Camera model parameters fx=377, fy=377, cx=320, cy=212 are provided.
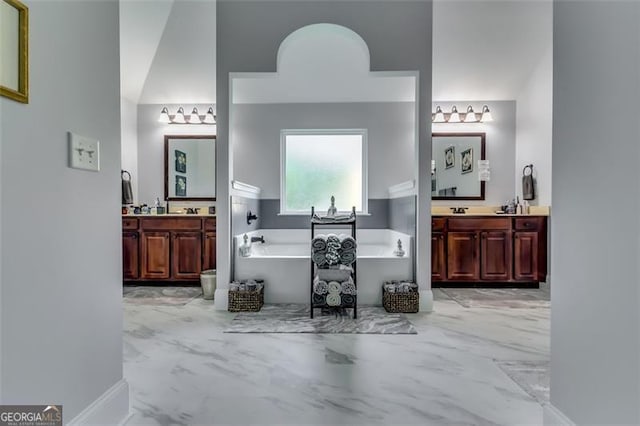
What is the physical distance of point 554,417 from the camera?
1.37 metres

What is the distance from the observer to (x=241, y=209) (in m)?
3.89

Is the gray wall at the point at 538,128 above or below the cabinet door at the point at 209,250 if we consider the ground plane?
above

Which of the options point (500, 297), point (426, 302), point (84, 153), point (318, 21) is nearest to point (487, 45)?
point (318, 21)

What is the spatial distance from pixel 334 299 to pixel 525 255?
8.11 feet

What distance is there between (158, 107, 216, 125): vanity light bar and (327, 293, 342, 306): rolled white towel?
2.95 m

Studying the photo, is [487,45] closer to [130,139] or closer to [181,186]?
[181,186]

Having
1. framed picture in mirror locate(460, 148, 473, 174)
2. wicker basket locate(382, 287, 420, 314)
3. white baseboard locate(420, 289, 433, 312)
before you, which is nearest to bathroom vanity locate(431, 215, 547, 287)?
framed picture in mirror locate(460, 148, 473, 174)

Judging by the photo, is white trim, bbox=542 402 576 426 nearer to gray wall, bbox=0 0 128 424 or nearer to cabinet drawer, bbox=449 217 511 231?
gray wall, bbox=0 0 128 424

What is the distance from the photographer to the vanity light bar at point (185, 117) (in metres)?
4.85

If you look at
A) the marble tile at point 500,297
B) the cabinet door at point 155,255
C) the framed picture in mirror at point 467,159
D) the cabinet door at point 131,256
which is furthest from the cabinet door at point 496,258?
the cabinet door at point 131,256

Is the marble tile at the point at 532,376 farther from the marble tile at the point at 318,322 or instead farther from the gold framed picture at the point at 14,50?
the gold framed picture at the point at 14,50

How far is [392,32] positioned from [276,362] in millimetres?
2911

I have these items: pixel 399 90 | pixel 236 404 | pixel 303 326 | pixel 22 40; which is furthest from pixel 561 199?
pixel 399 90

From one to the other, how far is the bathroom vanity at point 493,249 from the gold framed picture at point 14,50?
12.8 feet
